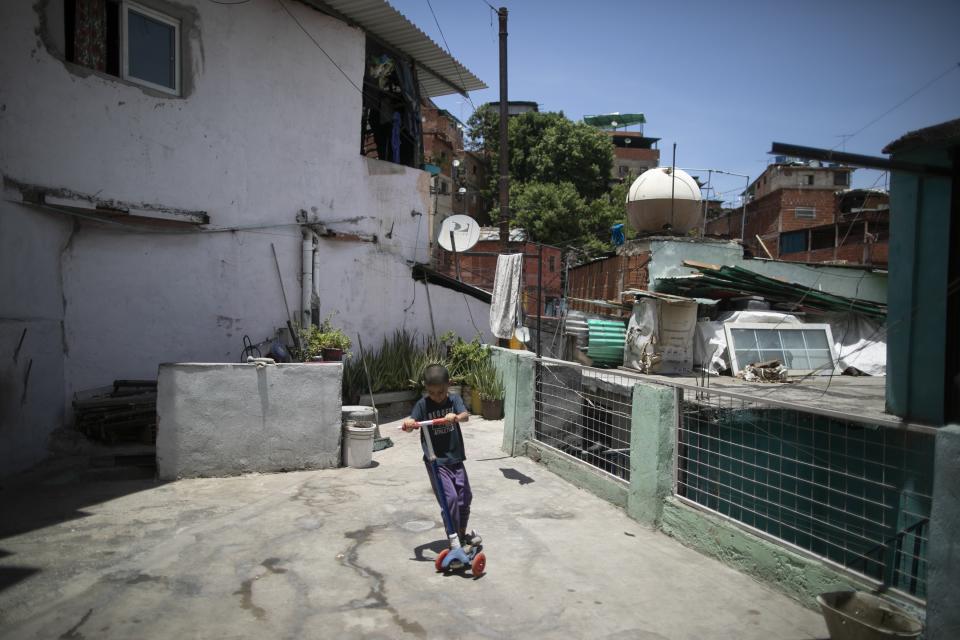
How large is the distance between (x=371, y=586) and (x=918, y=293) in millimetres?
6975

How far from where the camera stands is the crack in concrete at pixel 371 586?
359 centimetres

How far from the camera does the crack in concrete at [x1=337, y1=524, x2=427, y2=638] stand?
11.8 ft

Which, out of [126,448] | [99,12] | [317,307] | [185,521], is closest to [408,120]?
[317,307]

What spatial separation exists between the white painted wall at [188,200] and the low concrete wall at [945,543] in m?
7.93

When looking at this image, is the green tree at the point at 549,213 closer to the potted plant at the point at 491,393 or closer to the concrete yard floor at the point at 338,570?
the potted plant at the point at 491,393

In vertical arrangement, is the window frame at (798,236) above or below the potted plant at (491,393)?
above

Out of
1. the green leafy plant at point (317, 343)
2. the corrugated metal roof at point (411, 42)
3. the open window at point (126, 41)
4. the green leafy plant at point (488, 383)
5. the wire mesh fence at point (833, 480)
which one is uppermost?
the corrugated metal roof at point (411, 42)

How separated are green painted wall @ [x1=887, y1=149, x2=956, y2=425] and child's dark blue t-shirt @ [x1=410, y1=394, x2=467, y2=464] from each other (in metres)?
5.79

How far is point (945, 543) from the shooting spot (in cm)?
310

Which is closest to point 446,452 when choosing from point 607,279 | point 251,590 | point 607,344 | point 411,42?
point 251,590

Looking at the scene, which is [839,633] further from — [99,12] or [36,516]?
[99,12]

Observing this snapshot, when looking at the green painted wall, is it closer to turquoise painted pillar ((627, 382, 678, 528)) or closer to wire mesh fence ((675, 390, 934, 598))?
wire mesh fence ((675, 390, 934, 598))

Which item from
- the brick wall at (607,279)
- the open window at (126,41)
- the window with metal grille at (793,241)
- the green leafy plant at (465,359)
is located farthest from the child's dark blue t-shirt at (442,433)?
the window with metal grille at (793,241)

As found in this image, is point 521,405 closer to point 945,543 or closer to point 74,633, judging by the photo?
point 945,543
